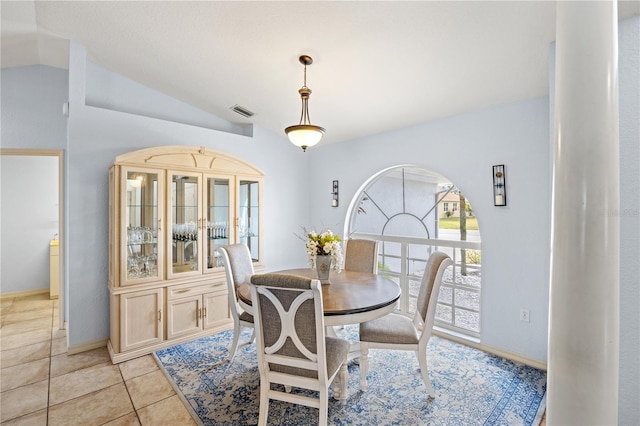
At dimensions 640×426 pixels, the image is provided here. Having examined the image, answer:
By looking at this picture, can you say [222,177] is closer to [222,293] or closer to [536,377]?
[222,293]

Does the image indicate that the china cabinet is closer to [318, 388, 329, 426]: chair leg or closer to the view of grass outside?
[318, 388, 329, 426]: chair leg

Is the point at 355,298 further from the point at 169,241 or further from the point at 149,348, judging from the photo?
the point at 149,348

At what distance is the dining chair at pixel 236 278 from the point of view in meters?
2.61

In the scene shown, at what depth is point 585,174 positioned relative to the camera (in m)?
0.78

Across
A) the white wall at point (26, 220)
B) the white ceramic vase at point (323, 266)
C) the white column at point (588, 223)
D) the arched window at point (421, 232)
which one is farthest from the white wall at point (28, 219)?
the white column at point (588, 223)

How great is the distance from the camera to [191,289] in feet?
10.3

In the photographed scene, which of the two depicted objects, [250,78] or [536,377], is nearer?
[536,377]

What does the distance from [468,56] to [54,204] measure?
6136 millimetres

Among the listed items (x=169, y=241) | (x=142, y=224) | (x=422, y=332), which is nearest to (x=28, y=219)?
(x=142, y=224)

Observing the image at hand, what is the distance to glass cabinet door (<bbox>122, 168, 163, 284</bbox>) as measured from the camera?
2.81 metres

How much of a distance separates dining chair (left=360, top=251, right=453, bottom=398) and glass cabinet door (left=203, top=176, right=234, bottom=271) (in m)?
1.90

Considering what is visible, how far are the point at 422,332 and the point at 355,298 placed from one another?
56 centimetres

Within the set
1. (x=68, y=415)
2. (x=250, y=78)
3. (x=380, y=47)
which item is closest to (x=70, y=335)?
(x=68, y=415)

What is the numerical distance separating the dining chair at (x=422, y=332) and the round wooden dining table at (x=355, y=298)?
22 centimetres
